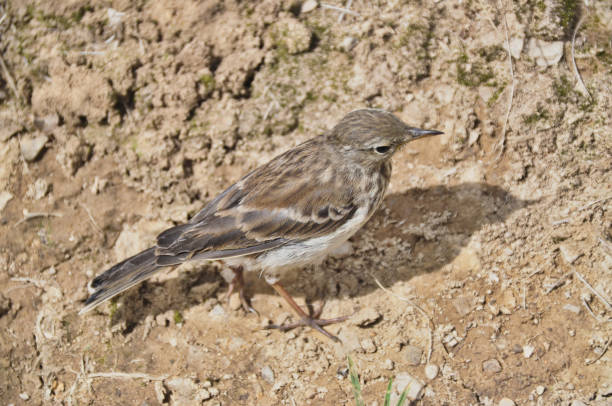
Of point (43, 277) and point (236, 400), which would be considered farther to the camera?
point (43, 277)

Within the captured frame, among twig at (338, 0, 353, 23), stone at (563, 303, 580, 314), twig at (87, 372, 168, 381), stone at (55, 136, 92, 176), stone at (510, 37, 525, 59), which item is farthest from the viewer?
twig at (338, 0, 353, 23)

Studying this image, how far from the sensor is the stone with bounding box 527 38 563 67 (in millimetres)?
5480

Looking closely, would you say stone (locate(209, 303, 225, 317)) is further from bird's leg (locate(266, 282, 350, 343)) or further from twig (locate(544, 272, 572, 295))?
twig (locate(544, 272, 572, 295))

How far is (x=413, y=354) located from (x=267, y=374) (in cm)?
127

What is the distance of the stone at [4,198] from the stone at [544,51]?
5.36 metres

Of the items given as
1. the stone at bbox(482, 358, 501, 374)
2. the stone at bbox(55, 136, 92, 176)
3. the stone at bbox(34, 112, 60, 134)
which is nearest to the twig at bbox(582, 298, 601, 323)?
the stone at bbox(482, 358, 501, 374)

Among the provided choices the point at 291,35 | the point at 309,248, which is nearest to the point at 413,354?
the point at 309,248

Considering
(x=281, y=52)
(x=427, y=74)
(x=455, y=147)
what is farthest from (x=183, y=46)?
(x=455, y=147)

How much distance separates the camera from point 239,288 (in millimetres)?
5504

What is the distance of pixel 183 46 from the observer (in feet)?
19.8

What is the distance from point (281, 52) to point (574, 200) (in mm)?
3233

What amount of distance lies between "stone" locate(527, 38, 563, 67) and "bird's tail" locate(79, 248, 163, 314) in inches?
160

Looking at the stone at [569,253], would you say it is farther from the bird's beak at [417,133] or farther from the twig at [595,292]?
the bird's beak at [417,133]

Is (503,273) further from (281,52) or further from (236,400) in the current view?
(281,52)
